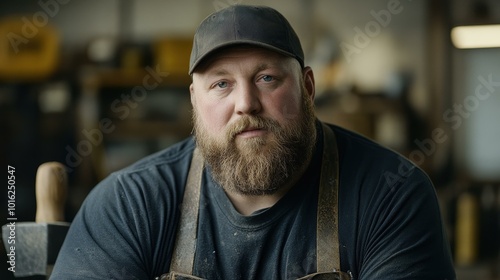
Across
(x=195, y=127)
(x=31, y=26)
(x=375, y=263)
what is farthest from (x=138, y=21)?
(x=375, y=263)

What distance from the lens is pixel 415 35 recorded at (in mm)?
6590

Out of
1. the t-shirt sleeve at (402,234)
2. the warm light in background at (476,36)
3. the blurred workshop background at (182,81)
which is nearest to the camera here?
the t-shirt sleeve at (402,234)

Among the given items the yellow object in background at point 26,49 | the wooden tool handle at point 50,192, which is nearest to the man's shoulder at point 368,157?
the wooden tool handle at point 50,192

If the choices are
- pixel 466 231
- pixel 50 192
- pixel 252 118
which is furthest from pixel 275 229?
pixel 466 231

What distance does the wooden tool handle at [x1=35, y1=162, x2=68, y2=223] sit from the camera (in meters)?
2.45

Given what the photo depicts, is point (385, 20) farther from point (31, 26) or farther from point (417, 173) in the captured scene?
point (417, 173)

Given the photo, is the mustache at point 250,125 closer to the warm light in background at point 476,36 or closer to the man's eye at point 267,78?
the man's eye at point 267,78

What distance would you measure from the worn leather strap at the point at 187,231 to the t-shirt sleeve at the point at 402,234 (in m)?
0.47

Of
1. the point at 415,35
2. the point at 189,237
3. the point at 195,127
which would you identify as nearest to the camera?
the point at 189,237

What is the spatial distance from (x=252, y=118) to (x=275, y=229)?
333mm

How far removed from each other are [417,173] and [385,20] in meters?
4.50

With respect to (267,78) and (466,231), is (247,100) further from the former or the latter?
(466,231)

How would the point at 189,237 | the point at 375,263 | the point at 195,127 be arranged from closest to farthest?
the point at 375,263
the point at 189,237
the point at 195,127

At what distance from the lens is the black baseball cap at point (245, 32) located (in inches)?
87.8
